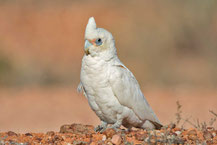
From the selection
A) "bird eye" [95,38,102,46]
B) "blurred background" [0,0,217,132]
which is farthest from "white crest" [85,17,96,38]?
"blurred background" [0,0,217,132]

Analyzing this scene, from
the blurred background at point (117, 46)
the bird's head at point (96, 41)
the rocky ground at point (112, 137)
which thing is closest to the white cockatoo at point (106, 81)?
the bird's head at point (96, 41)

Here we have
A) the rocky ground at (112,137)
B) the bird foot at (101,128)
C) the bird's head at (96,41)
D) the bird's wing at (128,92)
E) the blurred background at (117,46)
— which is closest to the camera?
the rocky ground at (112,137)

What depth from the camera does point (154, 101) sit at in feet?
60.2

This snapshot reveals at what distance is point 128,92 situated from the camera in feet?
25.1

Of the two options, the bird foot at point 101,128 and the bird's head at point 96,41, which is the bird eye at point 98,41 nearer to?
the bird's head at point 96,41

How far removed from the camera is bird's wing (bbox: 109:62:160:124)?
7.41 meters

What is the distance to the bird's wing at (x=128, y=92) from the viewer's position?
7414mm

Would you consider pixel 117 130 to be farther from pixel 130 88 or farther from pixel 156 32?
pixel 156 32

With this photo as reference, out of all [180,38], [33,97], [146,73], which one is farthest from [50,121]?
[180,38]

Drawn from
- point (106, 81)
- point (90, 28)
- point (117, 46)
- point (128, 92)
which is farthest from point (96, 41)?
point (117, 46)

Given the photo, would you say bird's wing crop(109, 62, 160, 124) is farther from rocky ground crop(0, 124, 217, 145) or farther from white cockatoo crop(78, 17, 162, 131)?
rocky ground crop(0, 124, 217, 145)

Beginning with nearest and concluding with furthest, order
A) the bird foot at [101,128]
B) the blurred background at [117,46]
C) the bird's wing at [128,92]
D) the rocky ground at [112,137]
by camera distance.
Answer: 1. the rocky ground at [112,137]
2. the bird's wing at [128,92]
3. the bird foot at [101,128]
4. the blurred background at [117,46]

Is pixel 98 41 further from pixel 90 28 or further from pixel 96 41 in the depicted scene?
pixel 90 28

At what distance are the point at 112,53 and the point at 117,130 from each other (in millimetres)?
1066
